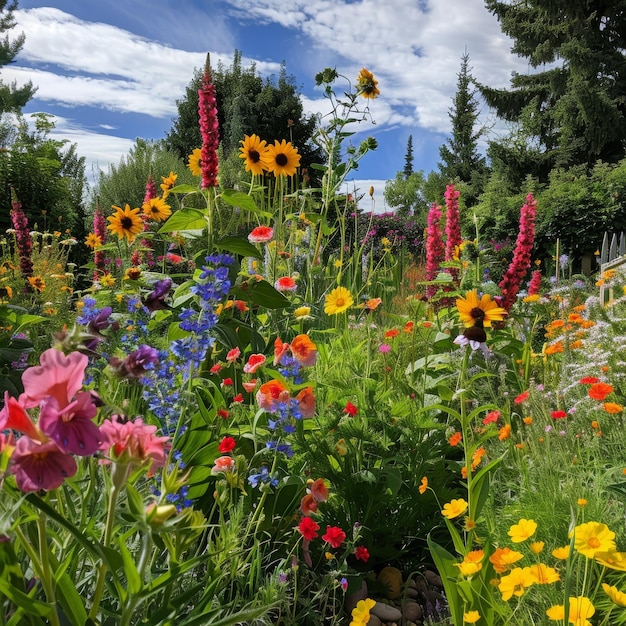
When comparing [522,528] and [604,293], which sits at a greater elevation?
[604,293]

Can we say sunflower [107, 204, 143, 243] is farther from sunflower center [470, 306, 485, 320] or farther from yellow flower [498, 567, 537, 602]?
yellow flower [498, 567, 537, 602]

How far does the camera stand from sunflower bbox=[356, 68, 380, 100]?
3.69 meters

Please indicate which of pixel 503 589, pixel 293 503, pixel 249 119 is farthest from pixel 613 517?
pixel 249 119

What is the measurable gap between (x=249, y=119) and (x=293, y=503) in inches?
865

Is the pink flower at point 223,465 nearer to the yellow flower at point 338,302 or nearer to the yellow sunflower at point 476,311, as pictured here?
the yellow sunflower at point 476,311

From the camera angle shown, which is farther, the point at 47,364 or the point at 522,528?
the point at 522,528

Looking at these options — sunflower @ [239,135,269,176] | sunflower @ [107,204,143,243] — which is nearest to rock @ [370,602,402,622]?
sunflower @ [239,135,269,176]

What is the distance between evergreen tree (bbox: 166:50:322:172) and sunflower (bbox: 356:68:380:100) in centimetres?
1778

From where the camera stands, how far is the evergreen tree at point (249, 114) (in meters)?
22.2

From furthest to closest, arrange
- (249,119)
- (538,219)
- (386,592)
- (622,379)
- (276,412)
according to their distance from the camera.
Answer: (249,119) → (538,219) → (622,379) → (386,592) → (276,412)

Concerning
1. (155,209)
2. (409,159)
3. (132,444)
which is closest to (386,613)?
(132,444)

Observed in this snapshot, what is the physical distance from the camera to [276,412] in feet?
5.26

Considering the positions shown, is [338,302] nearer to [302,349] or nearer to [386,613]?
[302,349]

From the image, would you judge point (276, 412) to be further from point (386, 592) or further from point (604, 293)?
point (604, 293)
